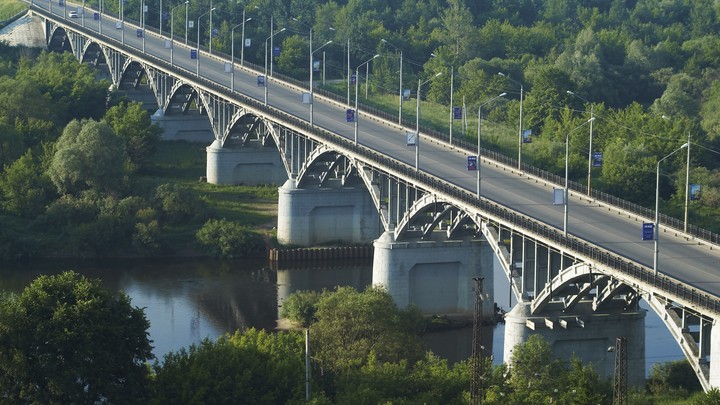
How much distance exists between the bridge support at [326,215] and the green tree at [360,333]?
108 feet

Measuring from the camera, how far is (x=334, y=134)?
364 ft

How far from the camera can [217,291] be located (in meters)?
103

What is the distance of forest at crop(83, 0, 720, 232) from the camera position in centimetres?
12156

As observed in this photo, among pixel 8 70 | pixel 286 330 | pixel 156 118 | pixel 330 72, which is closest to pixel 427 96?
pixel 330 72

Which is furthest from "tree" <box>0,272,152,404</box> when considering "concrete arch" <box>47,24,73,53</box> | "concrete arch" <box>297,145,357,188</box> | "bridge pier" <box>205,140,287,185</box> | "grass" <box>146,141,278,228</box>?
"concrete arch" <box>47,24,73,53</box>

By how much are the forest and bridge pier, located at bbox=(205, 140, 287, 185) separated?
44.5ft

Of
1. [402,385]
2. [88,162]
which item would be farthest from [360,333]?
[88,162]

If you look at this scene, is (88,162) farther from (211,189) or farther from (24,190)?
(211,189)

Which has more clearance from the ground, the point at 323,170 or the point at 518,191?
the point at 323,170

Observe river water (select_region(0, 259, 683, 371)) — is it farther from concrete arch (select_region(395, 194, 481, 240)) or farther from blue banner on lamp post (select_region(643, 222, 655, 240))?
blue banner on lamp post (select_region(643, 222, 655, 240))

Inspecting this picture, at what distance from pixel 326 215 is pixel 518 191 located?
26.4 m

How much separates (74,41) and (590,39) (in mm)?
49849

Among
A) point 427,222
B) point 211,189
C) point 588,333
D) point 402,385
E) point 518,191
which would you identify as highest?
point 211,189

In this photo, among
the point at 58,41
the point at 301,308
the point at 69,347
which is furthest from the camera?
the point at 58,41
